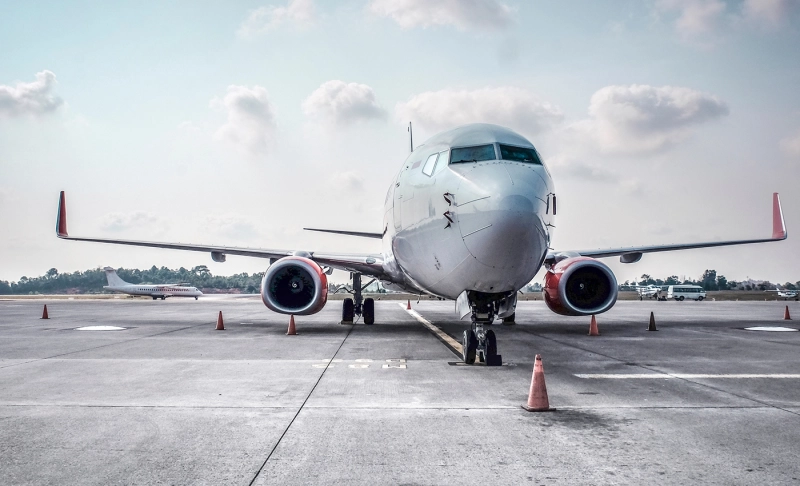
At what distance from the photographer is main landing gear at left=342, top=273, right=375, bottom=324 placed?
16.8 m

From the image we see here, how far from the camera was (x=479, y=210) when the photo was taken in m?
7.11

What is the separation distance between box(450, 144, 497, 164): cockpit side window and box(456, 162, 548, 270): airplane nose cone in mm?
259

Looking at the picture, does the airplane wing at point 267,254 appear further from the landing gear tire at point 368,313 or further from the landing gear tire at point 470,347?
the landing gear tire at point 470,347

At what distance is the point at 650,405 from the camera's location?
565 cm

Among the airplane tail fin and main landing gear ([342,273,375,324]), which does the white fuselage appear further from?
main landing gear ([342,273,375,324])

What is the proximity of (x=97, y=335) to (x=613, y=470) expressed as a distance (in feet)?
42.9

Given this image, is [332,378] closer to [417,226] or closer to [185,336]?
[417,226]

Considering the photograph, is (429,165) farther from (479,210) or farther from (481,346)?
(481,346)

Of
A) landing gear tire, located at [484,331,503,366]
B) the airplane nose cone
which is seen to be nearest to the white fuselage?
landing gear tire, located at [484,331,503,366]

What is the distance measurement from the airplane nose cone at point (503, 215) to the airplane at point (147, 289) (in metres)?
49.6

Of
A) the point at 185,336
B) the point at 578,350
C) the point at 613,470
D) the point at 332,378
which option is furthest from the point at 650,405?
the point at 185,336

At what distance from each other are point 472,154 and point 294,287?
7279 mm

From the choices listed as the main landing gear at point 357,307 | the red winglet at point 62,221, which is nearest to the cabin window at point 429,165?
the main landing gear at point 357,307

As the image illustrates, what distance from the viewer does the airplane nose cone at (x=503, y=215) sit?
6.95 meters
